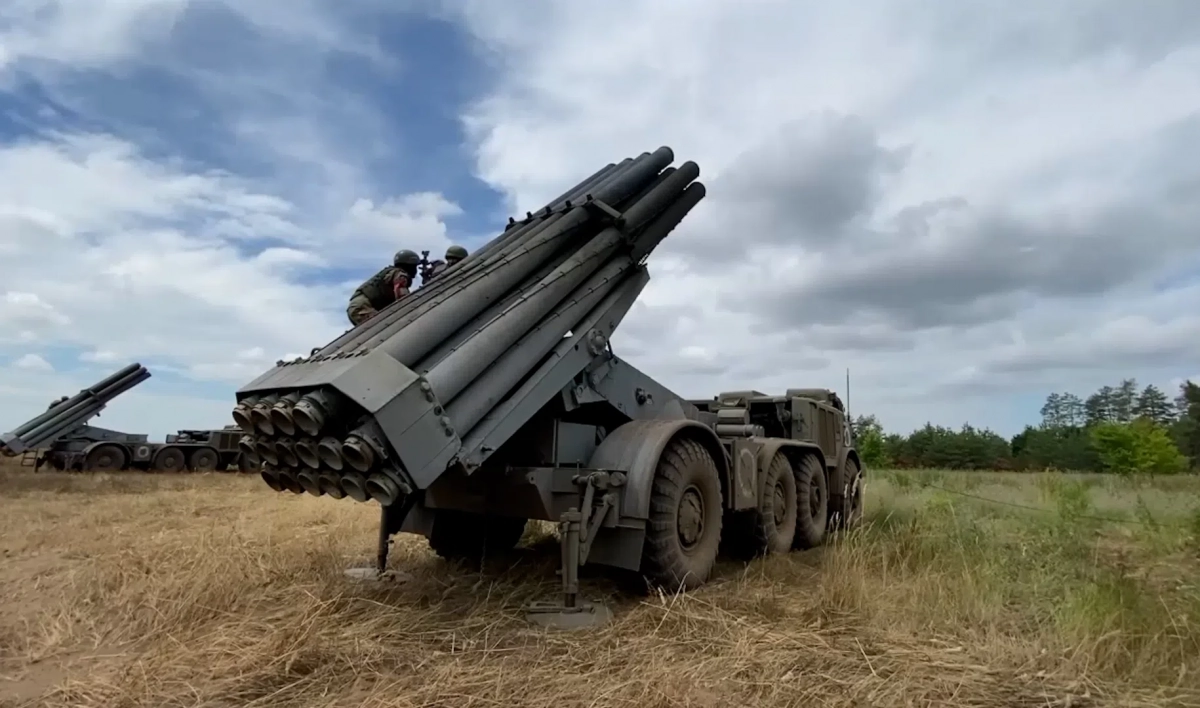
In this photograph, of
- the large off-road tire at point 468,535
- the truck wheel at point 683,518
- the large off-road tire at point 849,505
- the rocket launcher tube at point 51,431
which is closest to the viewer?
the truck wheel at point 683,518

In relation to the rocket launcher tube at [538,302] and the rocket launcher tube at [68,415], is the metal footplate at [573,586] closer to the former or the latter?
the rocket launcher tube at [538,302]

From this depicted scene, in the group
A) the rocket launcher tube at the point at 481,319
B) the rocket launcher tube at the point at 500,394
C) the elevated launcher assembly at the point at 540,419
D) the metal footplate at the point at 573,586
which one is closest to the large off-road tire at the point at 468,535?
the elevated launcher assembly at the point at 540,419

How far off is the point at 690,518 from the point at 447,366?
2.36m

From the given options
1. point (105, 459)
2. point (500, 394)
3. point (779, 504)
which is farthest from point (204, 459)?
point (500, 394)

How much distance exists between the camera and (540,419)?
18.8 ft

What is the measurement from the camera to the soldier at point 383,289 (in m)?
6.28

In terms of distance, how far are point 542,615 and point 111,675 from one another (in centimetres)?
225

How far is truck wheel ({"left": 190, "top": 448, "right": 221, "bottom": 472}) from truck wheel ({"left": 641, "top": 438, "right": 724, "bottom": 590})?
17879 mm

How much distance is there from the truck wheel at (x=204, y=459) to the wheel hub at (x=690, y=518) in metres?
17.9

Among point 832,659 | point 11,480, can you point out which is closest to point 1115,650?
point 832,659

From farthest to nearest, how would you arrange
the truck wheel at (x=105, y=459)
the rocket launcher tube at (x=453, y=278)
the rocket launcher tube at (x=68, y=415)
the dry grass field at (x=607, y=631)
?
the truck wheel at (x=105, y=459) → the rocket launcher tube at (x=68, y=415) → the rocket launcher tube at (x=453, y=278) → the dry grass field at (x=607, y=631)

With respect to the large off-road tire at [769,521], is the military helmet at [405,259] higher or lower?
higher

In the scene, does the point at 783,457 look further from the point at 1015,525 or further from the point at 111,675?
the point at 111,675

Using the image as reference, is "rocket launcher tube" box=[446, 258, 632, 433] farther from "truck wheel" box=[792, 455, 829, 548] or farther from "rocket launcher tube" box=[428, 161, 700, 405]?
"truck wheel" box=[792, 455, 829, 548]
